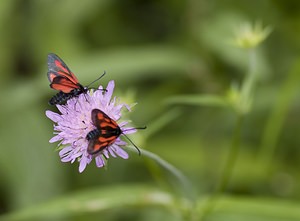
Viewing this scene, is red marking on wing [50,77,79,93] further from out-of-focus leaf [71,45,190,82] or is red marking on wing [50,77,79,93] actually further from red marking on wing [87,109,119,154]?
out-of-focus leaf [71,45,190,82]

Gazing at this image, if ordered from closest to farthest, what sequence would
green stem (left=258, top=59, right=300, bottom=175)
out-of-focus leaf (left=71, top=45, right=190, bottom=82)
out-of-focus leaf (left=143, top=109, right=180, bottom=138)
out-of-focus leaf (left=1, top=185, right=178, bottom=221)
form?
out-of-focus leaf (left=143, top=109, right=180, bottom=138) → out-of-focus leaf (left=1, top=185, right=178, bottom=221) → green stem (left=258, top=59, right=300, bottom=175) → out-of-focus leaf (left=71, top=45, right=190, bottom=82)

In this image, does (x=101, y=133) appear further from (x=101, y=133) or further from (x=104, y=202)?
(x=104, y=202)

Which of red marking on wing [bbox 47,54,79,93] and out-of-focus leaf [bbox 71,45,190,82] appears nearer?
red marking on wing [bbox 47,54,79,93]

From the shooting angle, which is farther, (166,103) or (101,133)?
(166,103)

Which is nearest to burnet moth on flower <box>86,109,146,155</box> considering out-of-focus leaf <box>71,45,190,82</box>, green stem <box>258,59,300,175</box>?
green stem <box>258,59,300,175</box>

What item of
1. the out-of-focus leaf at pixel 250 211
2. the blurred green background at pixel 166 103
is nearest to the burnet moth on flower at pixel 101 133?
the out-of-focus leaf at pixel 250 211

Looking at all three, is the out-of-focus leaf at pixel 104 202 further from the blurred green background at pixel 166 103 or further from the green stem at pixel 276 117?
the green stem at pixel 276 117

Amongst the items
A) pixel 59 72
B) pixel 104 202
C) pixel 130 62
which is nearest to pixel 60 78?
pixel 59 72

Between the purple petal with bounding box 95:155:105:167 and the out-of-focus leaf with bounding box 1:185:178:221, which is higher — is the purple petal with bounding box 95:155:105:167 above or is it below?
below
